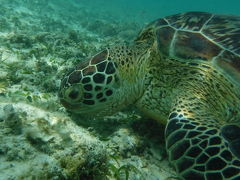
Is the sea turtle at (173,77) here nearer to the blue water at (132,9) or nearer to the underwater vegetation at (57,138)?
the underwater vegetation at (57,138)

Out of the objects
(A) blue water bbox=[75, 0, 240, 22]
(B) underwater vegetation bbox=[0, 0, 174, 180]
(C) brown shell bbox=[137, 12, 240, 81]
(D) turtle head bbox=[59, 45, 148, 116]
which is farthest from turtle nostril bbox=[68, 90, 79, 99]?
(A) blue water bbox=[75, 0, 240, 22]

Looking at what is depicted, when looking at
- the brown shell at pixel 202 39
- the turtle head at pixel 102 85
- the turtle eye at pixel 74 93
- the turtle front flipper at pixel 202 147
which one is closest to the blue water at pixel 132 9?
the brown shell at pixel 202 39

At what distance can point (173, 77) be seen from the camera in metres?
3.04

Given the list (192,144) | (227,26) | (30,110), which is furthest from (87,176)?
(227,26)

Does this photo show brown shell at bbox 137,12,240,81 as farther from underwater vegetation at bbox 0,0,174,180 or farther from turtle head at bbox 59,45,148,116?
underwater vegetation at bbox 0,0,174,180

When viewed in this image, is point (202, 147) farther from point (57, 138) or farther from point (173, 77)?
point (57, 138)

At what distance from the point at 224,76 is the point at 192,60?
41cm

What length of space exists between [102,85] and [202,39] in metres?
1.35

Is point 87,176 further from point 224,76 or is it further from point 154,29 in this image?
point 154,29

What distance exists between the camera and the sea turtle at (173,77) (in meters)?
2.72

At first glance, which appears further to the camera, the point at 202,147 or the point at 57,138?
the point at 57,138

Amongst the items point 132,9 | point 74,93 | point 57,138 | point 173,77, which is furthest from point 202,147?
point 132,9

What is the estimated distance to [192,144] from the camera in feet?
6.85

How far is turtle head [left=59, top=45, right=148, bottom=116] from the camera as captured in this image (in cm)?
302
